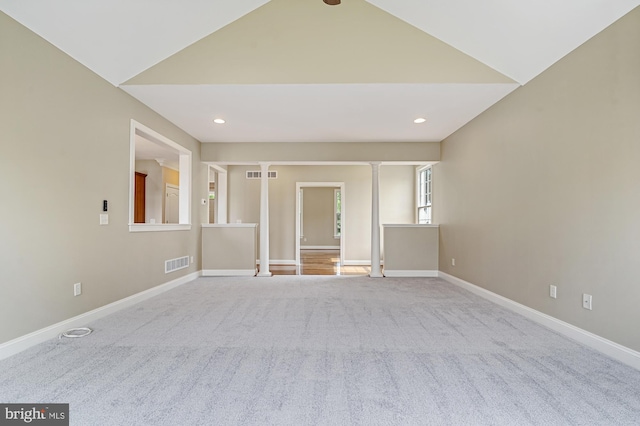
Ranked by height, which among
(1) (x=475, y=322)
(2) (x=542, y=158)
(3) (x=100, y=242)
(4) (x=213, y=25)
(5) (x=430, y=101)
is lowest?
(1) (x=475, y=322)

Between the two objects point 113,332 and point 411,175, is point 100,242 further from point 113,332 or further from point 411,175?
point 411,175

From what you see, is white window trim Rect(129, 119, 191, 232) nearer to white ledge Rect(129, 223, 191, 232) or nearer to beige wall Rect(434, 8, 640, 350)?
white ledge Rect(129, 223, 191, 232)

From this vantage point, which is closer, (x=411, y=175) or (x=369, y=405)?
(x=369, y=405)

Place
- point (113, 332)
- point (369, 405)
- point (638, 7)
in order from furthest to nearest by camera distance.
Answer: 1. point (113, 332)
2. point (638, 7)
3. point (369, 405)

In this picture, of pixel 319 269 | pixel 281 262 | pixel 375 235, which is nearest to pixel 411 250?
pixel 375 235

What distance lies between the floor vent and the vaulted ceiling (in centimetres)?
226

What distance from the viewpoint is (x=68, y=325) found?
9.21ft

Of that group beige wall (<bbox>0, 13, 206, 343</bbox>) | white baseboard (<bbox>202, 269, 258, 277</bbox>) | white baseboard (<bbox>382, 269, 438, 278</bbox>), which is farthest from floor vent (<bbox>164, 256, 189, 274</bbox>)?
white baseboard (<bbox>382, 269, 438, 278</bbox>)

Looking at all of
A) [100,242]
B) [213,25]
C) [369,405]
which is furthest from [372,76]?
[100,242]

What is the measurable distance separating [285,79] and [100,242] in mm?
2558

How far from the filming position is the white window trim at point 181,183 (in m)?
3.74

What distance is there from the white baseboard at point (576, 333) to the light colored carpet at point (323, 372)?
0.09 metres

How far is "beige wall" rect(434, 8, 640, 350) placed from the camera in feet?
7.39

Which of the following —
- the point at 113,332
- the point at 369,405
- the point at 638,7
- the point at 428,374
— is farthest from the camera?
the point at 113,332
